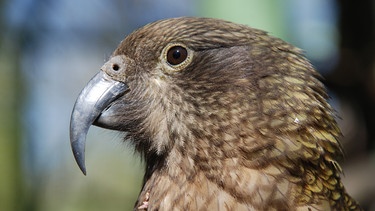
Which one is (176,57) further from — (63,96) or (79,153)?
(63,96)

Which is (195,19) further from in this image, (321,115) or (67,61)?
(67,61)

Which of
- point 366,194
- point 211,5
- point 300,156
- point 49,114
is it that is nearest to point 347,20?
point 366,194

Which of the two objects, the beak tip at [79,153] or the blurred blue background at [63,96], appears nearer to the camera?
the beak tip at [79,153]

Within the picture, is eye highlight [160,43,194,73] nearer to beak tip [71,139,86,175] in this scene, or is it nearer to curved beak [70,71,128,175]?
curved beak [70,71,128,175]

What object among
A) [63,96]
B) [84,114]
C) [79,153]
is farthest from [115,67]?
[63,96]

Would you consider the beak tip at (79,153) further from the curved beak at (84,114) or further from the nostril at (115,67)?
the nostril at (115,67)

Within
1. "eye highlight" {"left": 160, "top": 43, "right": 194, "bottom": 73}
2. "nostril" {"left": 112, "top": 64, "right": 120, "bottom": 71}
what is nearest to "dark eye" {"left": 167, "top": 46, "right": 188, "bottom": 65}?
"eye highlight" {"left": 160, "top": 43, "right": 194, "bottom": 73}

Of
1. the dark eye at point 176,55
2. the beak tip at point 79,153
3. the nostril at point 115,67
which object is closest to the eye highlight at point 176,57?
the dark eye at point 176,55
